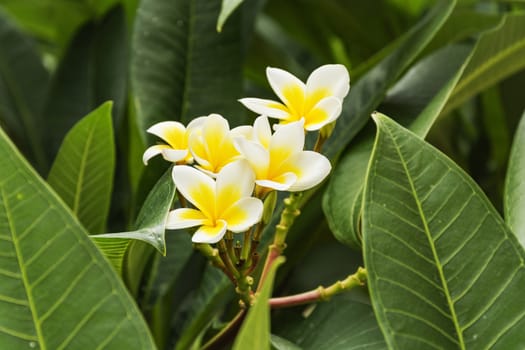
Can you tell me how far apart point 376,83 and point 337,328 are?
0.78 ft

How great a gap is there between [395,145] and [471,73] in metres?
0.27

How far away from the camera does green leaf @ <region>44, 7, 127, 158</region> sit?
2.76ft

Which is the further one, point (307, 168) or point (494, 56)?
point (494, 56)

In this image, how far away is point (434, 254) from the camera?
1.25 ft

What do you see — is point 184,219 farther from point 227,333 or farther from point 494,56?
point 494,56

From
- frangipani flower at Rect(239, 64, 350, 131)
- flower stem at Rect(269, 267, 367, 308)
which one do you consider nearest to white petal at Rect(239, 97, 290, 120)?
frangipani flower at Rect(239, 64, 350, 131)

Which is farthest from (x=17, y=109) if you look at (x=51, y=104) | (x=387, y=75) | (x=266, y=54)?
(x=387, y=75)

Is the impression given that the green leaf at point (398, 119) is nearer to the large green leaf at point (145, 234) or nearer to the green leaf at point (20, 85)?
the large green leaf at point (145, 234)

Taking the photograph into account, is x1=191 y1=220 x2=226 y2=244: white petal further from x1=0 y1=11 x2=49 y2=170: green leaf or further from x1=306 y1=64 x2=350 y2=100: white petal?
x1=0 y1=11 x2=49 y2=170: green leaf

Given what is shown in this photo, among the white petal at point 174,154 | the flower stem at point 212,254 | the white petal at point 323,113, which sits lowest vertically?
the flower stem at point 212,254

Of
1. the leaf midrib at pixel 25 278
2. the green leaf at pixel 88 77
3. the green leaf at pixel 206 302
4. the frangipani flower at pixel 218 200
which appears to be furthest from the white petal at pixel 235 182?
the green leaf at pixel 88 77

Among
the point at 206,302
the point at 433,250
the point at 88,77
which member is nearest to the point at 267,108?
the point at 433,250

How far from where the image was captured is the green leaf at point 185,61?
2.10 feet

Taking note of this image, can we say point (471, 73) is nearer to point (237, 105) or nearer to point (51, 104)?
point (237, 105)
